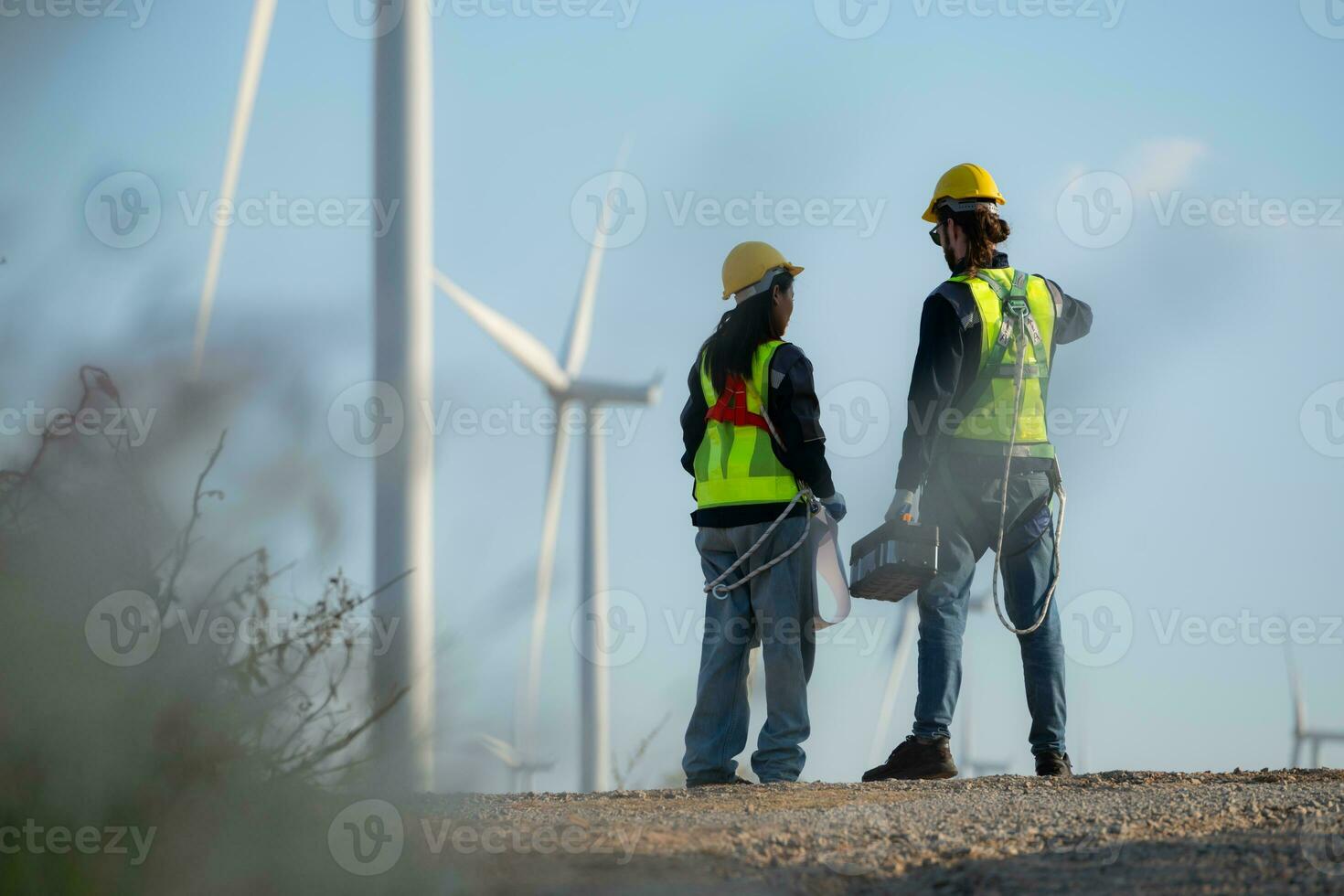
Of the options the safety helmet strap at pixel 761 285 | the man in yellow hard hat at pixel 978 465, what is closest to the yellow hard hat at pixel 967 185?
the man in yellow hard hat at pixel 978 465

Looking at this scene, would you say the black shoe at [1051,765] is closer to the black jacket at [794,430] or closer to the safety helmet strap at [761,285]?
the black jacket at [794,430]

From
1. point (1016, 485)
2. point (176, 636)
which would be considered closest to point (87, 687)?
point (176, 636)

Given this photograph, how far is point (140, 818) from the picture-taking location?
4.18 metres

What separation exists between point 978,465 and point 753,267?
1.46 m

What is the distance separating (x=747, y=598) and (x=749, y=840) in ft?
9.63

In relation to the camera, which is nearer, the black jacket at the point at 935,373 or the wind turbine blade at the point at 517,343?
the black jacket at the point at 935,373

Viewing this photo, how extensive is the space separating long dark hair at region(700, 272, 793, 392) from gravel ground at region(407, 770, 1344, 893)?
2.07 metres

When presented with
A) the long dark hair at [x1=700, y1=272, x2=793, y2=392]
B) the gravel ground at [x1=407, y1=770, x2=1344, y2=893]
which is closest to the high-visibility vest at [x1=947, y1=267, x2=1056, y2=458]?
the long dark hair at [x1=700, y1=272, x2=793, y2=392]

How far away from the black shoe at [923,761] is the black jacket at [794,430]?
4.24 feet

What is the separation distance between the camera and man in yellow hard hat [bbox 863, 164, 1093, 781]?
7.86m

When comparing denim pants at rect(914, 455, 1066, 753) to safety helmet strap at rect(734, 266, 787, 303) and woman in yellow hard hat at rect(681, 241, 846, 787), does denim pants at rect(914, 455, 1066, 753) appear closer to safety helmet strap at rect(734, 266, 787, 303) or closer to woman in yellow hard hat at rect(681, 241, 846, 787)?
woman in yellow hard hat at rect(681, 241, 846, 787)

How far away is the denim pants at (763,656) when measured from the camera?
7.69 m

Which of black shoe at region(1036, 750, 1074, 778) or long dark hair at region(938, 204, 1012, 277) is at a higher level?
long dark hair at region(938, 204, 1012, 277)

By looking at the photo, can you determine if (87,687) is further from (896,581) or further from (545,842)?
(896,581)
